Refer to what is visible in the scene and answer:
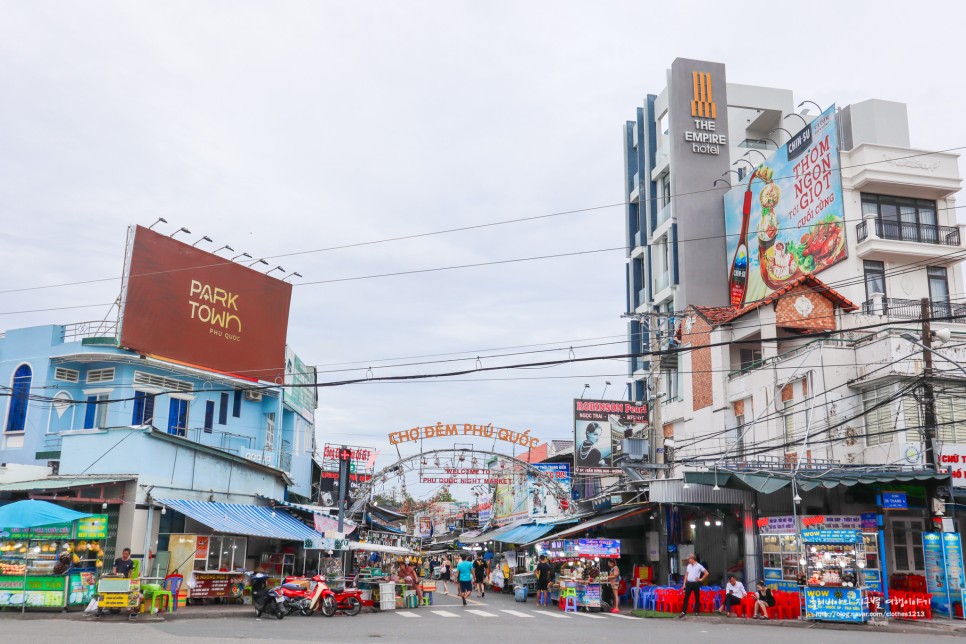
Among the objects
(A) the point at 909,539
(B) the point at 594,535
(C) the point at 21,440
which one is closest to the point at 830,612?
(A) the point at 909,539

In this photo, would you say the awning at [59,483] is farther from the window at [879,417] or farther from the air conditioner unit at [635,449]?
the window at [879,417]

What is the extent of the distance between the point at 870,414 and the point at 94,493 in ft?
79.8

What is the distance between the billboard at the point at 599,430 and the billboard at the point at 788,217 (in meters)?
9.44

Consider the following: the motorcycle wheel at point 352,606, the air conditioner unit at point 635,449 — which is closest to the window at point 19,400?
the motorcycle wheel at point 352,606

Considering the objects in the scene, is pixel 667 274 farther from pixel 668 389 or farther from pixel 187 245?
pixel 187 245

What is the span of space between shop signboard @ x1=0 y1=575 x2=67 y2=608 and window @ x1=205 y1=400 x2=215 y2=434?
12.7m

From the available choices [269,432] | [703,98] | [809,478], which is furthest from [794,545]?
[703,98]

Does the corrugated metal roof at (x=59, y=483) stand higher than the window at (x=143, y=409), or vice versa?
the window at (x=143, y=409)

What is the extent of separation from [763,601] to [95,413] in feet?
76.4

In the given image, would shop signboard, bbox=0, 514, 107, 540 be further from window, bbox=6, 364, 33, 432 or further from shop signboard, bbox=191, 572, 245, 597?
window, bbox=6, 364, 33, 432

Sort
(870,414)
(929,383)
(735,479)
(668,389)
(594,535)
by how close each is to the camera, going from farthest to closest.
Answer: (668,389)
(594,535)
(870,414)
(735,479)
(929,383)

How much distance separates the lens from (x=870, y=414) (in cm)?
2756

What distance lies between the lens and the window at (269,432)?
3688cm

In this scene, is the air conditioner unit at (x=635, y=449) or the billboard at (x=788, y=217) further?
the billboard at (x=788, y=217)
